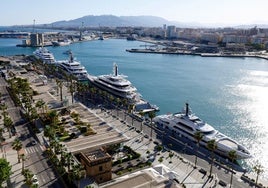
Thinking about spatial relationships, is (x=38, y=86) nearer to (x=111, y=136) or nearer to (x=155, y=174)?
(x=111, y=136)

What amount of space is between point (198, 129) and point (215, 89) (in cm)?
5850

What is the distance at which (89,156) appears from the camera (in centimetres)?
4222

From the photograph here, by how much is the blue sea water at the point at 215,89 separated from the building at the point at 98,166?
29521 millimetres

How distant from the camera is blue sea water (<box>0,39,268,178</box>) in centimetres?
7219

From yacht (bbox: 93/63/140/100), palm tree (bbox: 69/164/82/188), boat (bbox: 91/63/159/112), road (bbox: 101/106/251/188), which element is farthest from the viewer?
yacht (bbox: 93/63/140/100)

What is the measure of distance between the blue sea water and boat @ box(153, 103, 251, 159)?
4379 mm

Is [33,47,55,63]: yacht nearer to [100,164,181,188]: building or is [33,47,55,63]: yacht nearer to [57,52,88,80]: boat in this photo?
[57,52,88,80]: boat

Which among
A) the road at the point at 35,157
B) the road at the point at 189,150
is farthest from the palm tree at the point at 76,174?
the road at the point at 189,150

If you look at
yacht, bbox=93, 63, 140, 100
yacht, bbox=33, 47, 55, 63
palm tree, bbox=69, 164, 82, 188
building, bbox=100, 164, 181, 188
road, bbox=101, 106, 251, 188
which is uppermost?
yacht, bbox=33, 47, 55, 63

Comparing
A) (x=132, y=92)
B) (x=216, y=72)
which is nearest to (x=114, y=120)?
(x=132, y=92)

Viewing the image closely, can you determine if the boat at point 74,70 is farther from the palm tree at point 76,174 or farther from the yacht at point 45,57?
the palm tree at point 76,174

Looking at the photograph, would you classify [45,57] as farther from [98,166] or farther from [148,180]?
[148,180]

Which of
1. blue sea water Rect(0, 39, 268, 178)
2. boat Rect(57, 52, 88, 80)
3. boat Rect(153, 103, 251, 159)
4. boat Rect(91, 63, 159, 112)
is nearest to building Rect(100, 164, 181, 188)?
boat Rect(153, 103, 251, 159)

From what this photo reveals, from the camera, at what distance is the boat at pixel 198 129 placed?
54.0 meters
